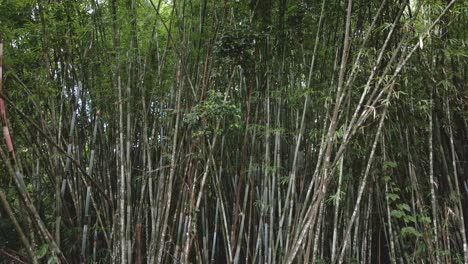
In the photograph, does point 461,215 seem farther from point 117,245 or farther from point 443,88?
point 117,245

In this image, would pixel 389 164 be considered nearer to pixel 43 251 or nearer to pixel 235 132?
pixel 235 132

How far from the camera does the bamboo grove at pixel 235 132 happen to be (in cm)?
337

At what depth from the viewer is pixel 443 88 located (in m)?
3.56

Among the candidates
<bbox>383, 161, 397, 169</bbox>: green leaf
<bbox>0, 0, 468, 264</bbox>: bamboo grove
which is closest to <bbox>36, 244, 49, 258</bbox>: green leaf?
<bbox>0, 0, 468, 264</bbox>: bamboo grove

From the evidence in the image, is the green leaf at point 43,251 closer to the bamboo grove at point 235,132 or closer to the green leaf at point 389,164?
the bamboo grove at point 235,132

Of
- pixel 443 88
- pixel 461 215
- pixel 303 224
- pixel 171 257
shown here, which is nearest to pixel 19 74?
pixel 171 257

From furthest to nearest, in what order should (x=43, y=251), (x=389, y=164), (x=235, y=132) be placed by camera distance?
1. (x=235, y=132)
2. (x=389, y=164)
3. (x=43, y=251)

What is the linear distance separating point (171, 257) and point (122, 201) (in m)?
0.81

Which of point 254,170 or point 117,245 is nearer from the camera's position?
point 117,245

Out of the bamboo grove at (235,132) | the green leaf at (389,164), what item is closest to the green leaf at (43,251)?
the bamboo grove at (235,132)

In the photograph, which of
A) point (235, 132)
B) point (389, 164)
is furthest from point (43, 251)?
point (389, 164)

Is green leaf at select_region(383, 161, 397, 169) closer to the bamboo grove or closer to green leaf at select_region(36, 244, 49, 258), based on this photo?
the bamboo grove

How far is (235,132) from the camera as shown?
4.11 m

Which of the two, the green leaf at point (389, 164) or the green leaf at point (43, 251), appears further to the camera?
the green leaf at point (389, 164)
